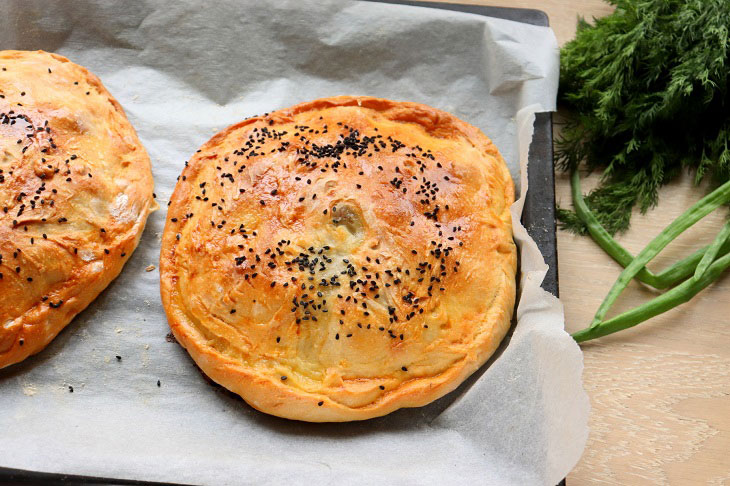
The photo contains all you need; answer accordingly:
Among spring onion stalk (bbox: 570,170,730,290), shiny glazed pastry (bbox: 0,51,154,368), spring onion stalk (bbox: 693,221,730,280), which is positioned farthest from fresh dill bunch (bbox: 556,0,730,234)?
shiny glazed pastry (bbox: 0,51,154,368)

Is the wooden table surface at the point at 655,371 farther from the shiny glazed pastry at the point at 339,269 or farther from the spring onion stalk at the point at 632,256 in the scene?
the shiny glazed pastry at the point at 339,269

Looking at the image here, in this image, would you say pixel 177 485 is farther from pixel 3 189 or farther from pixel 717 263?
pixel 717 263

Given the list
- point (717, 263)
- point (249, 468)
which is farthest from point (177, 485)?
point (717, 263)

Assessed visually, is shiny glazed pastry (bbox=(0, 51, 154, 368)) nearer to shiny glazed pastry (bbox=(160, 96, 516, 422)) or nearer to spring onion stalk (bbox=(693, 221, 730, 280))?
shiny glazed pastry (bbox=(160, 96, 516, 422))

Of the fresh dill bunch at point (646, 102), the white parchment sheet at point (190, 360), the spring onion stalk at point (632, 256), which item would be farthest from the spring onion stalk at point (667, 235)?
the white parchment sheet at point (190, 360)

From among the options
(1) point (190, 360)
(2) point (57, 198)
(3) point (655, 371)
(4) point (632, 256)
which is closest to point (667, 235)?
(4) point (632, 256)

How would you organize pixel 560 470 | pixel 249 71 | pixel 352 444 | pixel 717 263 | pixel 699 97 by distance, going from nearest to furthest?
pixel 560 470 < pixel 352 444 < pixel 717 263 < pixel 699 97 < pixel 249 71

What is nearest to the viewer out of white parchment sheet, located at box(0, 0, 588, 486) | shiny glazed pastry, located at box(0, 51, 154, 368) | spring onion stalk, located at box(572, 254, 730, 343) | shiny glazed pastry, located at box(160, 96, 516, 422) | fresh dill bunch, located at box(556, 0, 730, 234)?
white parchment sheet, located at box(0, 0, 588, 486)
